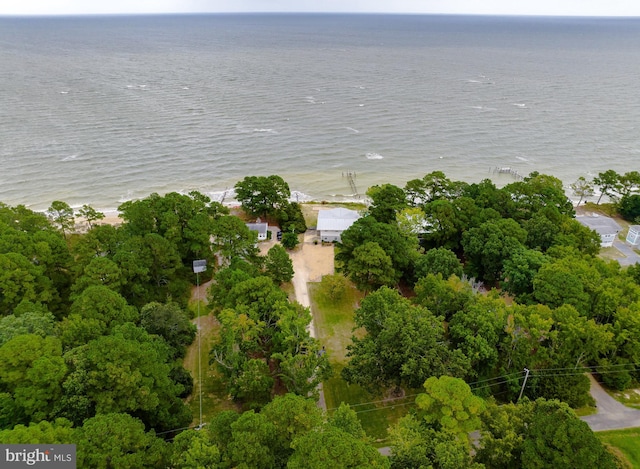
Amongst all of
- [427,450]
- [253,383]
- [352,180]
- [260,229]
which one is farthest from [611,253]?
[253,383]

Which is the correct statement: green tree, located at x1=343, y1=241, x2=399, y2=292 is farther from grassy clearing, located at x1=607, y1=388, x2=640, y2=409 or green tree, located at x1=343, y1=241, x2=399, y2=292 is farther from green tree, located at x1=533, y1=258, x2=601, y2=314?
grassy clearing, located at x1=607, y1=388, x2=640, y2=409

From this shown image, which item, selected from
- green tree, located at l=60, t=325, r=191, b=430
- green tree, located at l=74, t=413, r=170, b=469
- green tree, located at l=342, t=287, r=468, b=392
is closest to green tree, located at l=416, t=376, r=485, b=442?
green tree, located at l=342, t=287, r=468, b=392

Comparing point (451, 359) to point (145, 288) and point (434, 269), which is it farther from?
point (145, 288)

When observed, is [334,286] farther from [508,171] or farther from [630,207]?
[508,171]

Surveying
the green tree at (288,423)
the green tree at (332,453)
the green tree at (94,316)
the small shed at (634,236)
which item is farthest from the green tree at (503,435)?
the small shed at (634,236)

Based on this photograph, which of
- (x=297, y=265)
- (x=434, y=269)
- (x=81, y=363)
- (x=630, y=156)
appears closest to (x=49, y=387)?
(x=81, y=363)

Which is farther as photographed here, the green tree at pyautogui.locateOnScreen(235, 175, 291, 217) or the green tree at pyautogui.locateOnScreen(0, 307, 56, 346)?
the green tree at pyautogui.locateOnScreen(235, 175, 291, 217)
